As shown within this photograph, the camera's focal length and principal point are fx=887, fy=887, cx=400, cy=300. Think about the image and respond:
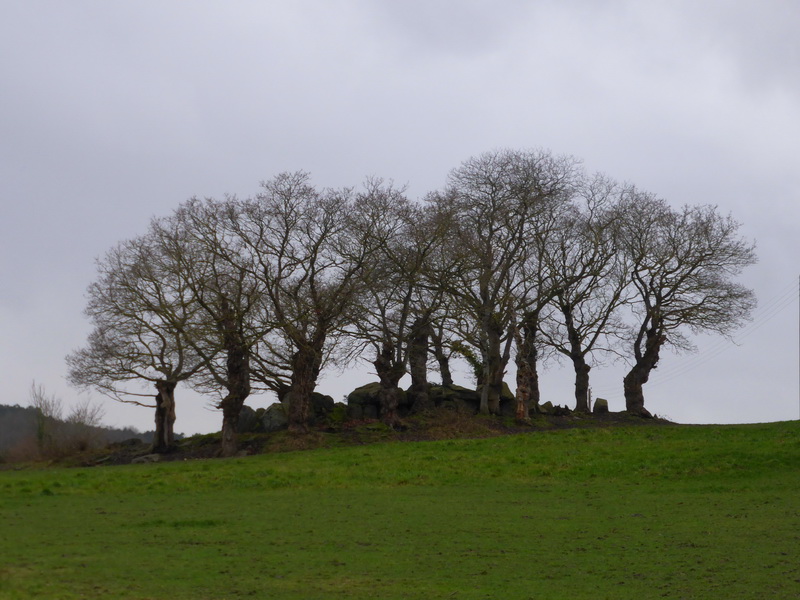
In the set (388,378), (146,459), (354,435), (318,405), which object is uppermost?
(388,378)

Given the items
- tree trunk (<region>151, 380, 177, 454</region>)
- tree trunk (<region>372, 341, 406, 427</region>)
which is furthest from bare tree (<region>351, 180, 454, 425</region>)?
tree trunk (<region>151, 380, 177, 454</region>)

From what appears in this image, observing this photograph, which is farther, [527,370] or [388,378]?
[527,370]

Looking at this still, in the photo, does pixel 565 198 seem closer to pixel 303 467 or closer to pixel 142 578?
pixel 303 467

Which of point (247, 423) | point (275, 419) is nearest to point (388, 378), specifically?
point (275, 419)

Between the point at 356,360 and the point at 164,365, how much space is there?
9308 mm

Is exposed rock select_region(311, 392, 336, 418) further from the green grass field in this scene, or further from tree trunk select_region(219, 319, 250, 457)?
the green grass field

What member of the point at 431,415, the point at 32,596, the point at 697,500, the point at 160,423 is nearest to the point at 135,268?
the point at 160,423

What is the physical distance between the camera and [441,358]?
A: 163ft

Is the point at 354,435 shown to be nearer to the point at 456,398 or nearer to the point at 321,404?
the point at 321,404

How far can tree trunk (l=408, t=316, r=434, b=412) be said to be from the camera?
147ft

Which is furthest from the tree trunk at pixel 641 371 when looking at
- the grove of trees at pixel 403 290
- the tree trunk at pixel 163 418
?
the tree trunk at pixel 163 418

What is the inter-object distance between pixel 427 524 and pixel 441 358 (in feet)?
95.5

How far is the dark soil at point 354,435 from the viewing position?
131ft

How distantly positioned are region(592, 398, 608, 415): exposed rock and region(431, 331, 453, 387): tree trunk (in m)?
8.58
